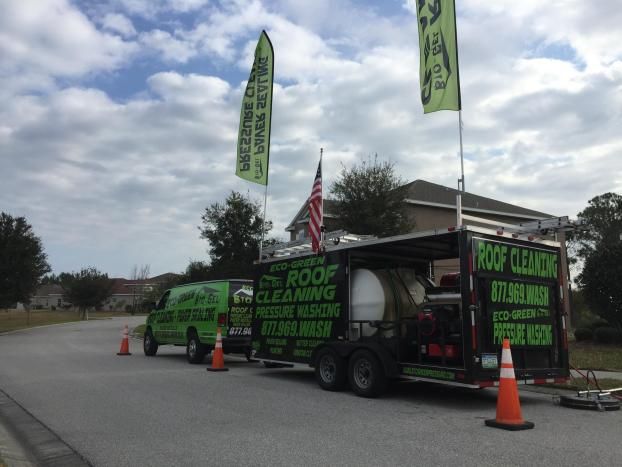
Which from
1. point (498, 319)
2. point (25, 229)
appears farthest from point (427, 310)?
point (25, 229)

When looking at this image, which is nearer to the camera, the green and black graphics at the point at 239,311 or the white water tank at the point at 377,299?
the white water tank at the point at 377,299

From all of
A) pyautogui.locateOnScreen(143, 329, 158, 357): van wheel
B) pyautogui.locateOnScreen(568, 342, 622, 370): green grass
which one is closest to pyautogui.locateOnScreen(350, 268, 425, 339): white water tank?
pyautogui.locateOnScreen(568, 342, 622, 370): green grass

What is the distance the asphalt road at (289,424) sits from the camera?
18.2 ft

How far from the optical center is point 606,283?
18469mm

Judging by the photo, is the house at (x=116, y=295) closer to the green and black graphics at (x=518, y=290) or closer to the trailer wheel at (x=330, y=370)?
the trailer wheel at (x=330, y=370)

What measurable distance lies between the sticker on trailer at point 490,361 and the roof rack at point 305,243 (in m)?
3.45

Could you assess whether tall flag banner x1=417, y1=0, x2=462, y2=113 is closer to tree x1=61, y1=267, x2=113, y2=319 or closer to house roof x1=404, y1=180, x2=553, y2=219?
house roof x1=404, y1=180, x2=553, y2=219

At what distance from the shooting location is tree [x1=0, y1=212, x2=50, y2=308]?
32.6 m

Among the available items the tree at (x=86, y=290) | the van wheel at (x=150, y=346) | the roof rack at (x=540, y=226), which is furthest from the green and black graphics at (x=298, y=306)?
the tree at (x=86, y=290)

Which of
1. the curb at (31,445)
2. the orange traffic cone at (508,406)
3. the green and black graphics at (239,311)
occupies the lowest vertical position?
the curb at (31,445)

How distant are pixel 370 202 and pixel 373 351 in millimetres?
16725

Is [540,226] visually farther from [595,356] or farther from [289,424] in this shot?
[595,356]

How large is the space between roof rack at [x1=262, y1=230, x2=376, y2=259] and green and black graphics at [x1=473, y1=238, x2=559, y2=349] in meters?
2.83

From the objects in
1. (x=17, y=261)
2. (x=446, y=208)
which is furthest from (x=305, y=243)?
(x=17, y=261)
